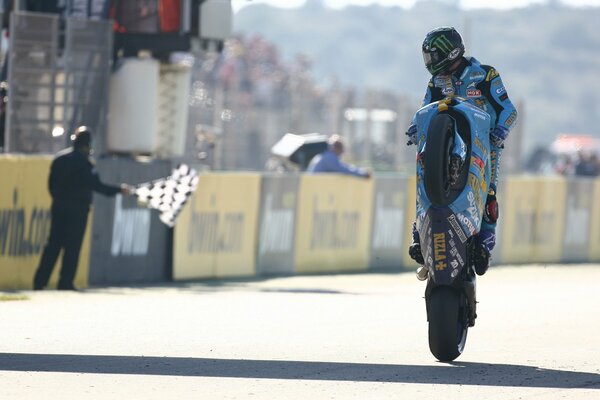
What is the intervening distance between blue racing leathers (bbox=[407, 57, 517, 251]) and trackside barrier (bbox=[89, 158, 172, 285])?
26.4ft

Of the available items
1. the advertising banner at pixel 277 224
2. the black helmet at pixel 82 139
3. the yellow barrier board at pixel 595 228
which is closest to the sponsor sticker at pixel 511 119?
the black helmet at pixel 82 139

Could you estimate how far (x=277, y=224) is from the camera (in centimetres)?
1927

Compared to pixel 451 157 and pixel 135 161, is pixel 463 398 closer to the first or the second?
pixel 451 157

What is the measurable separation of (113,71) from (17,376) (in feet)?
38.9

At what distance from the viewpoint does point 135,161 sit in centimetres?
1756

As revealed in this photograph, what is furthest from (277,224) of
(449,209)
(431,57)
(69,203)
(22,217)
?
(449,209)

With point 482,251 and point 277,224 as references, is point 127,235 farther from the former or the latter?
point 482,251

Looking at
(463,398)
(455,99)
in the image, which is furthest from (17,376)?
(455,99)

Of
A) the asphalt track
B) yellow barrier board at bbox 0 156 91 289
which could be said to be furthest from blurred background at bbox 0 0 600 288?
the asphalt track

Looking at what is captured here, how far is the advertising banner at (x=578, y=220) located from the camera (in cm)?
2427

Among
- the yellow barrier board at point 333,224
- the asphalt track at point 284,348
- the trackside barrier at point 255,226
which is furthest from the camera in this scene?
the yellow barrier board at point 333,224

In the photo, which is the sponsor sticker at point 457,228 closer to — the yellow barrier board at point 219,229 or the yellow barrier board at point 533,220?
the yellow barrier board at point 219,229

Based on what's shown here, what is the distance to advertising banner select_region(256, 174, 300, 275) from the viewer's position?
19047mm

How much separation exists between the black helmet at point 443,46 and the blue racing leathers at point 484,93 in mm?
113
